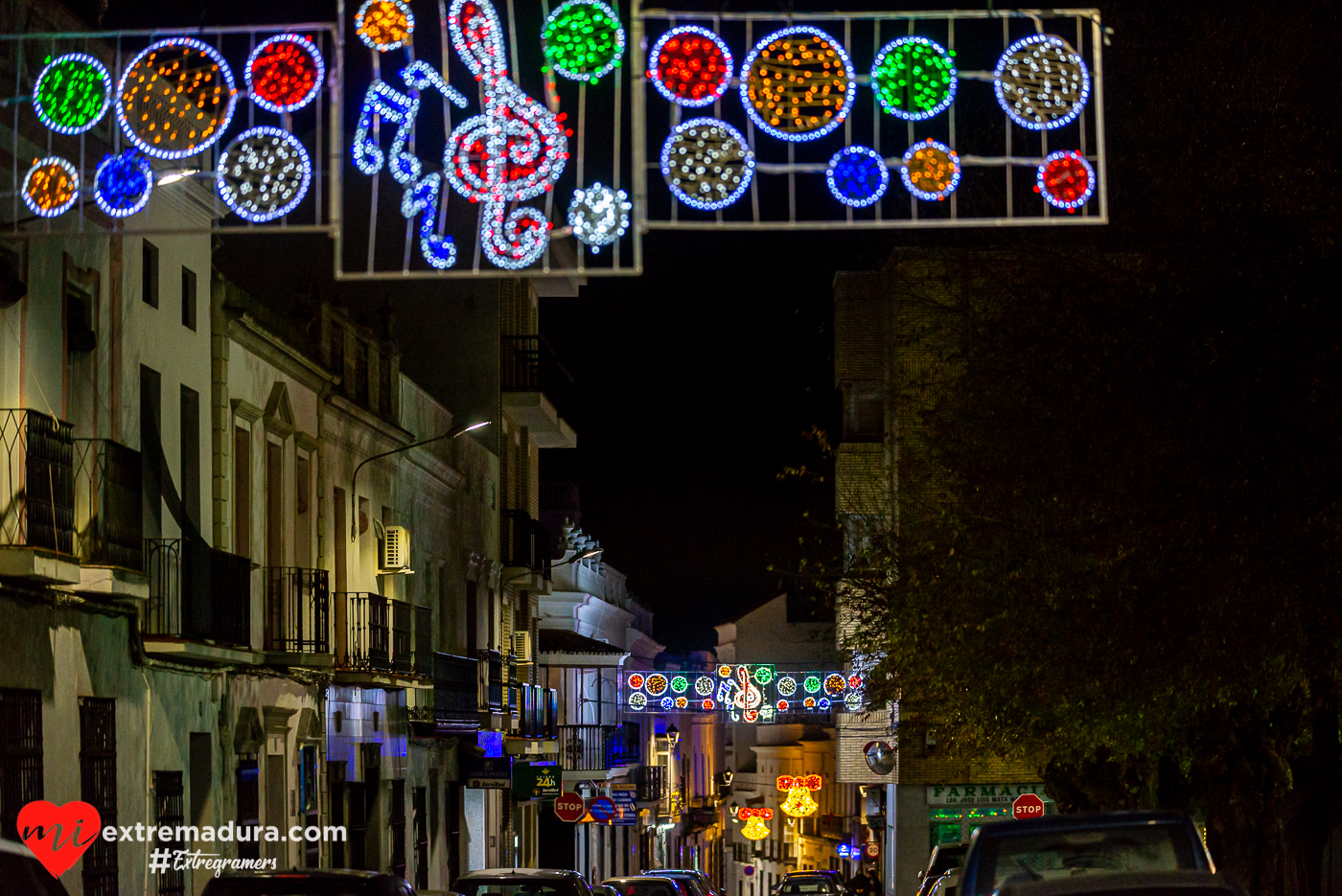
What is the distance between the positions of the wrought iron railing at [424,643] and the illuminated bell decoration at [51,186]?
19923 mm

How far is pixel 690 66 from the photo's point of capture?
1061 centimetres

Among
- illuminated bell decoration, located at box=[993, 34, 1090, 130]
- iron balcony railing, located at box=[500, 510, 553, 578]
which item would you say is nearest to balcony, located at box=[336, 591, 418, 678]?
iron balcony railing, located at box=[500, 510, 553, 578]

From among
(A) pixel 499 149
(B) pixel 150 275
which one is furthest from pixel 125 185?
(B) pixel 150 275

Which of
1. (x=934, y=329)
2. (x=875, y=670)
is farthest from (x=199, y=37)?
(x=875, y=670)

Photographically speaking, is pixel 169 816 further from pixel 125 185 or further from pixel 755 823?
pixel 755 823

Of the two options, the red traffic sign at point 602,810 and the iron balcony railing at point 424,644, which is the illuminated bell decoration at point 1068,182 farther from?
the red traffic sign at point 602,810

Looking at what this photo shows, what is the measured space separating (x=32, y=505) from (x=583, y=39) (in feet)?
27.1

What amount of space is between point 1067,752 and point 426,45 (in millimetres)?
15325

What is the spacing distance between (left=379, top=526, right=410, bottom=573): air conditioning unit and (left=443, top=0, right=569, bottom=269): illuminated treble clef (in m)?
21.1

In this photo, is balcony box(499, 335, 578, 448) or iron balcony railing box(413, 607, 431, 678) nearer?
iron balcony railing box(413, 607, 431, 678)

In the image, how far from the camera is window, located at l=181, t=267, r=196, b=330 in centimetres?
2212

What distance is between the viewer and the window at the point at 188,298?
72.6 ft

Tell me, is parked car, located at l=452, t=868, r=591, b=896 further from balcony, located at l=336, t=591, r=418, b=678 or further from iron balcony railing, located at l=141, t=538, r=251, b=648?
balcony, located at l=336, t=591, r=418, b=678

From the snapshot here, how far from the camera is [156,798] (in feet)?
67.6
